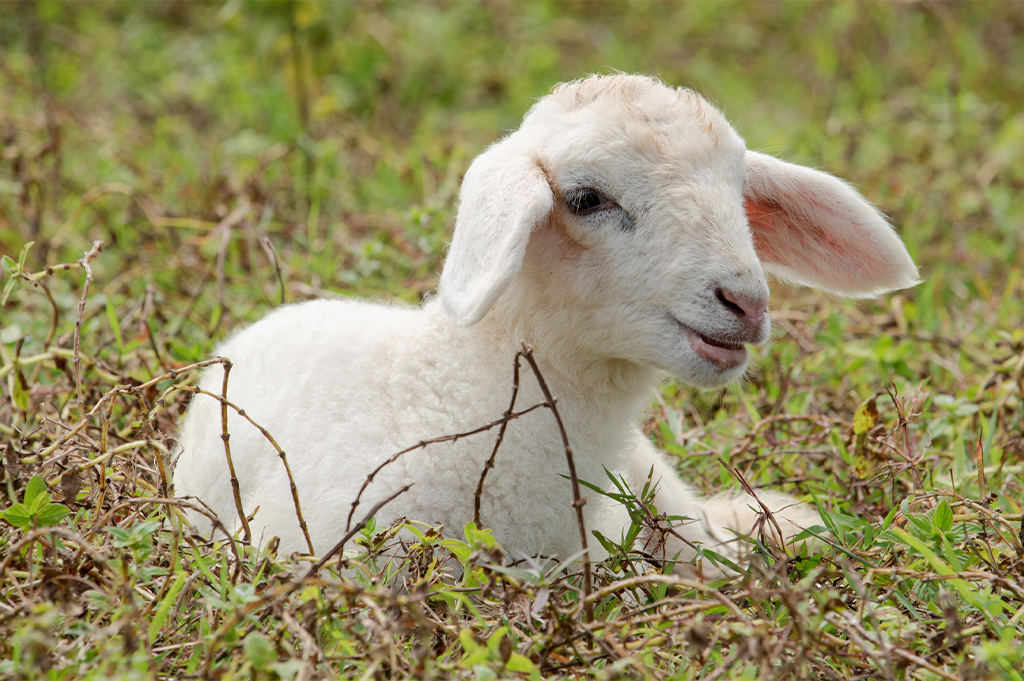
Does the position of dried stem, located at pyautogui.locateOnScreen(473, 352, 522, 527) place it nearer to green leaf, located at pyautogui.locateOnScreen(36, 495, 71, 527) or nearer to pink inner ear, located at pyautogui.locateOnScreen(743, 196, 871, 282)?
green leaf, located at pyautogui.locateOnScreen(36, 495, 71, 527)

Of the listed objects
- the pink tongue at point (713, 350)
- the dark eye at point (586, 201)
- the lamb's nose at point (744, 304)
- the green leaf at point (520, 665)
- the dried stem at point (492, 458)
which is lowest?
the green leaf at point (520, 665)

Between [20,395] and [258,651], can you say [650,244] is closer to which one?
[258,651]

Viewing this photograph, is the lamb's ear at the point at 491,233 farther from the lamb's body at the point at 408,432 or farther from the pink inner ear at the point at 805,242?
the pink inner ear at the point at 805,242

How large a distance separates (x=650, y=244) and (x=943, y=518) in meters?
0.98

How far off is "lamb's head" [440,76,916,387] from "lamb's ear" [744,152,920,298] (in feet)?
1.01

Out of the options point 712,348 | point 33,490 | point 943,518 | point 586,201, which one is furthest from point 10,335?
point 943,518

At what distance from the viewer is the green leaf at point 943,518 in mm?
2404

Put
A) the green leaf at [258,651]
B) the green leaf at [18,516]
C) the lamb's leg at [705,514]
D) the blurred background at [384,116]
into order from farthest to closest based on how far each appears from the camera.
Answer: the blurred background at [384,116] < the lamb's leg at [705,514] < the green leaf at [18,516] < the green leaf at [258,651]

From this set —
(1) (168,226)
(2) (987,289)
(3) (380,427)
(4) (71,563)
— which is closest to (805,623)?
(3) (380,427)

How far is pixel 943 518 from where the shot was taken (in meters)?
2.41

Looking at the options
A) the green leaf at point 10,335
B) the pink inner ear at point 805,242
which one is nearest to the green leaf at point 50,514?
the green leaf at point 10,335

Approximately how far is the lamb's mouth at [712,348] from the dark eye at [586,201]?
356 mm

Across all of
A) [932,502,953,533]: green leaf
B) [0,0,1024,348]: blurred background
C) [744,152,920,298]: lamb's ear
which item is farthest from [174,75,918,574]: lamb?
[0,0,1024,348]: blurred background

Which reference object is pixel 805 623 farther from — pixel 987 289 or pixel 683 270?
pixel 987 289
